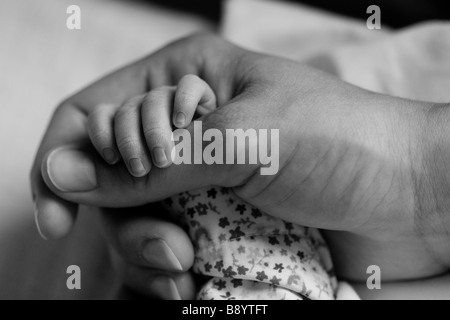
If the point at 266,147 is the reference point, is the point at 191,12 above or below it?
above

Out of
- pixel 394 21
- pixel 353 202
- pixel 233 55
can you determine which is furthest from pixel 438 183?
pixel 394 21

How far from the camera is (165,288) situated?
75cm

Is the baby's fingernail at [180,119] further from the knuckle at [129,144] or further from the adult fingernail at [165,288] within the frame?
the adult fingernail at [165,288]

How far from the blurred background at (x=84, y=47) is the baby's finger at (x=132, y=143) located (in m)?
0.27

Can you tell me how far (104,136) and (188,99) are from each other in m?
0.10

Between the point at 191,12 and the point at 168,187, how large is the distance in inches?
27.7

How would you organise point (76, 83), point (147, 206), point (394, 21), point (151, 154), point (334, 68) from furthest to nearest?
point (394, 21), point (76, 83), point (334, 68), point (147, 206), point (151, 154)

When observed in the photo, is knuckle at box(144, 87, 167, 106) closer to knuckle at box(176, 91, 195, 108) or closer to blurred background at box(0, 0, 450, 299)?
knuckle at box(176, 91, 195, 108)

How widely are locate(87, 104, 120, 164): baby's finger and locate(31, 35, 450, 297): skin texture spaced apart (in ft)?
0.08

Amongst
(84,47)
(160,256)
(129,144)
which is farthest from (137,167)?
(84,47)

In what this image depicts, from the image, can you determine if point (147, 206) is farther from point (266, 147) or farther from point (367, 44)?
point (367, 44)

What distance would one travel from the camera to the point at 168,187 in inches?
26.4

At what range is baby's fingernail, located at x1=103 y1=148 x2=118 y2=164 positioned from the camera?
658 mm

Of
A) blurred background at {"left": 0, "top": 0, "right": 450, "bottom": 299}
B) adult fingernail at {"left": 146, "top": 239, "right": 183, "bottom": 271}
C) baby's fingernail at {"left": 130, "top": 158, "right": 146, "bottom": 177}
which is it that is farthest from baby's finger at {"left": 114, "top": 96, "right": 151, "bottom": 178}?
blurred background at {"left": 0, "top": 0, "right": 450, "bottom": 299}
